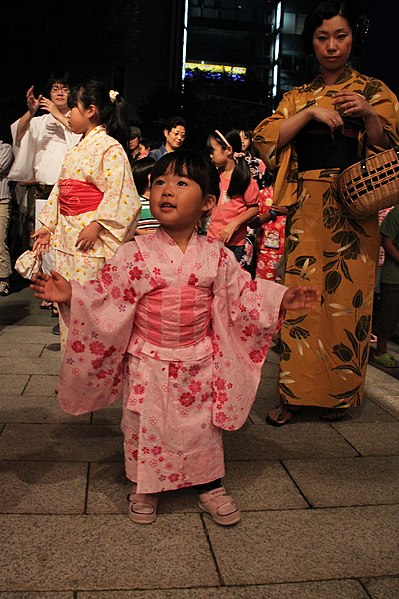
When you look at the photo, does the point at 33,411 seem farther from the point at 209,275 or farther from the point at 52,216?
the point at 209,275

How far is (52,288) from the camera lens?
8.25ft

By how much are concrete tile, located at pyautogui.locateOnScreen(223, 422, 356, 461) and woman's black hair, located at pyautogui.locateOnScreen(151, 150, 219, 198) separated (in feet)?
4.43

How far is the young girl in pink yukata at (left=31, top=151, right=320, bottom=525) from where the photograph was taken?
258cm

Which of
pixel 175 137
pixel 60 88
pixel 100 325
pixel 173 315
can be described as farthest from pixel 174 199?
pixel 175 137

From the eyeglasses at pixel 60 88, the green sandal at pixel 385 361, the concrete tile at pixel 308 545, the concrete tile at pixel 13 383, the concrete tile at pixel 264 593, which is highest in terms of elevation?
the eyeglasses at pixel 60 88

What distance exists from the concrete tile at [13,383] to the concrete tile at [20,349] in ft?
1.92

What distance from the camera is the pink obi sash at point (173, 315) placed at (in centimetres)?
258

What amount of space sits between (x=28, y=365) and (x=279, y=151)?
2335 mm

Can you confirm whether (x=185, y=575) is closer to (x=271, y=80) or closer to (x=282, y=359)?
(x=282, y=359)

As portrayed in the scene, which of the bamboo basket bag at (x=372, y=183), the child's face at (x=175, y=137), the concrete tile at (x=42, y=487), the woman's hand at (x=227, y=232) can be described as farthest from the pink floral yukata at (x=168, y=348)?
the child's face at (x=175, y=137)

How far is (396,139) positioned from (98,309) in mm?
1940

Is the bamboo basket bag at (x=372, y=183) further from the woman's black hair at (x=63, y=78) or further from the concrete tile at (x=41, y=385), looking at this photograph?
the woman's black hair at (x=63, y=78)

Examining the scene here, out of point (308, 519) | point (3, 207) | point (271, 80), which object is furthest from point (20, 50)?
point (271, 80)

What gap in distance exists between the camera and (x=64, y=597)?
6.63 ft
